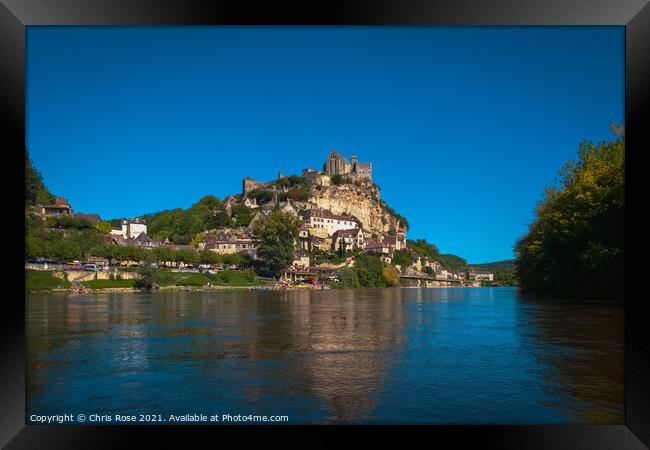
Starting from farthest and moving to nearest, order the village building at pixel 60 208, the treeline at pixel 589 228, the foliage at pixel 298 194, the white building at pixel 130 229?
1. the foliage at pixel 298 194
2. the white building at pixel 130 229
3. the village building at pixel 60 208
4. the treeline at pixel 589 228

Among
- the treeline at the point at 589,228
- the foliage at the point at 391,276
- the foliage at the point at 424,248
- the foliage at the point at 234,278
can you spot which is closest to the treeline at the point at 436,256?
the foliage at the point at 424,248

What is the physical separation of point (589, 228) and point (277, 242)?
128 feet

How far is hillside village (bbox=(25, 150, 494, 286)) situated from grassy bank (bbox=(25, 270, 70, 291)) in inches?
271

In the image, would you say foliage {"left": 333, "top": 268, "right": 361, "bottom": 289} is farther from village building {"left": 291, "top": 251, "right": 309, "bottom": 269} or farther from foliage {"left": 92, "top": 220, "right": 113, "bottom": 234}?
foliage {"left": 92, "top": 220, "right": 113, "bottom": 234}

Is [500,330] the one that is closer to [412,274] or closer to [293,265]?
[293,265]

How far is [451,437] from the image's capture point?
3844mm

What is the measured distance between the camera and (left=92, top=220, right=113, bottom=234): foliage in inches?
1950

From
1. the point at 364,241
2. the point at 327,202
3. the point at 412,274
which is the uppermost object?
the point at 327,202

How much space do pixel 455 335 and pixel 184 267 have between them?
41727mm

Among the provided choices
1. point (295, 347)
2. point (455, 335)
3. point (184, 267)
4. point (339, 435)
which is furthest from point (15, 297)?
point (184, 267)

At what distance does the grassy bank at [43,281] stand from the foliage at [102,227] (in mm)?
14057

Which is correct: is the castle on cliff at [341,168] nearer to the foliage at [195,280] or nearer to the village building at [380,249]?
the village building at [380,249]

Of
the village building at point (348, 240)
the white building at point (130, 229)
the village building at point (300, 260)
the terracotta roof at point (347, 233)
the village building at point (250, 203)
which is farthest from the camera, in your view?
the village building at point (250, 203)

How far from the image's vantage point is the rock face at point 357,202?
8838cm
